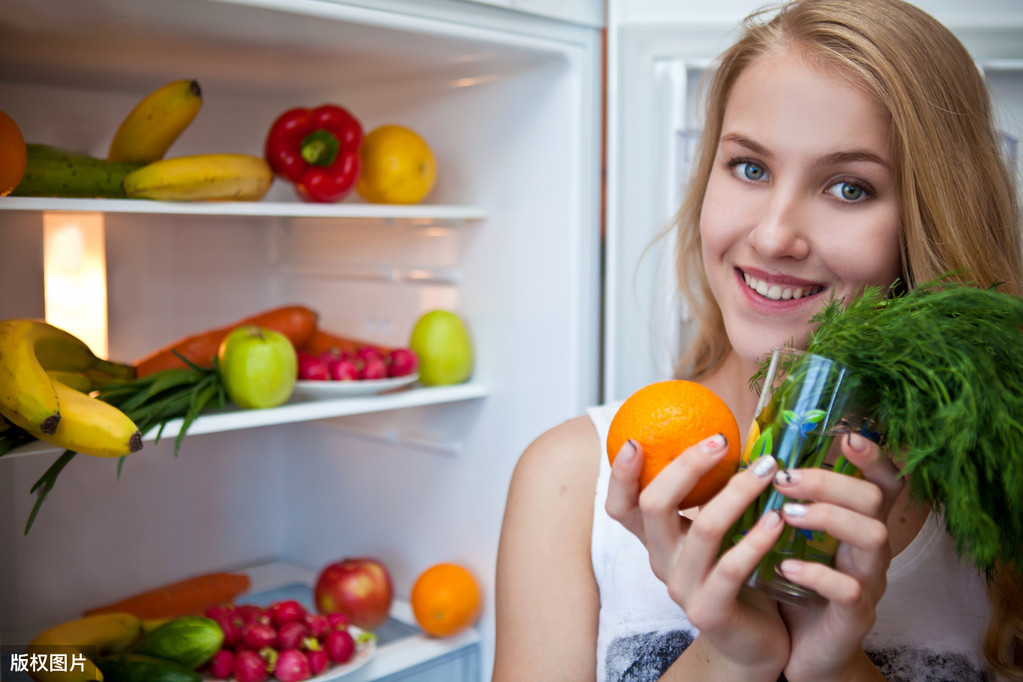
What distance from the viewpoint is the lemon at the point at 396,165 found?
4.77 feet

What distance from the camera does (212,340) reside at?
4.46 feet

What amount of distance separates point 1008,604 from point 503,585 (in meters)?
0.55

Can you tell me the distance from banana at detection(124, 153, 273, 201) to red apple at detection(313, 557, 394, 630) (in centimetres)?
68

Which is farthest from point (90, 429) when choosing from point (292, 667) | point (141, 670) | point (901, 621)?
point (901, 621)

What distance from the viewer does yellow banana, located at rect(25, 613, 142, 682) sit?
111 centimetres

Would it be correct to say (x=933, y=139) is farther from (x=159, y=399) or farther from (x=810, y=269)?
(x=159, y=399)

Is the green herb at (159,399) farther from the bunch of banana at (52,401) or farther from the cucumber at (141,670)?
the cucumber at (141,670)

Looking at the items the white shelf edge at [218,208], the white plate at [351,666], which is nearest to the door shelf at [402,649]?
the white plate at [351,666]

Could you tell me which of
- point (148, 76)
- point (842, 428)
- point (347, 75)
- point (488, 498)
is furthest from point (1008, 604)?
point (148, 76)

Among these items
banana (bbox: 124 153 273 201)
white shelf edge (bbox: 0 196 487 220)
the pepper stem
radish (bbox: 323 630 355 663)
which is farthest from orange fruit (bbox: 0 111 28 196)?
radish (bbox: 323 630 355 663)

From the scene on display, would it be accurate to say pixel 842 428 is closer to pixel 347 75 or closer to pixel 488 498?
pixel 488 498

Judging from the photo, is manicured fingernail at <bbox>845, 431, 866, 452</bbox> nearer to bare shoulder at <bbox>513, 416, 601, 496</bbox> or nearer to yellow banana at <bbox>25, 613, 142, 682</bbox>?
bare shoulder at <bbox>513, 416, 601, 496</bbox>

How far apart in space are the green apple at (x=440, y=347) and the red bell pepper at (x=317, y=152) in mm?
260

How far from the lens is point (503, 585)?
3.49 feet
